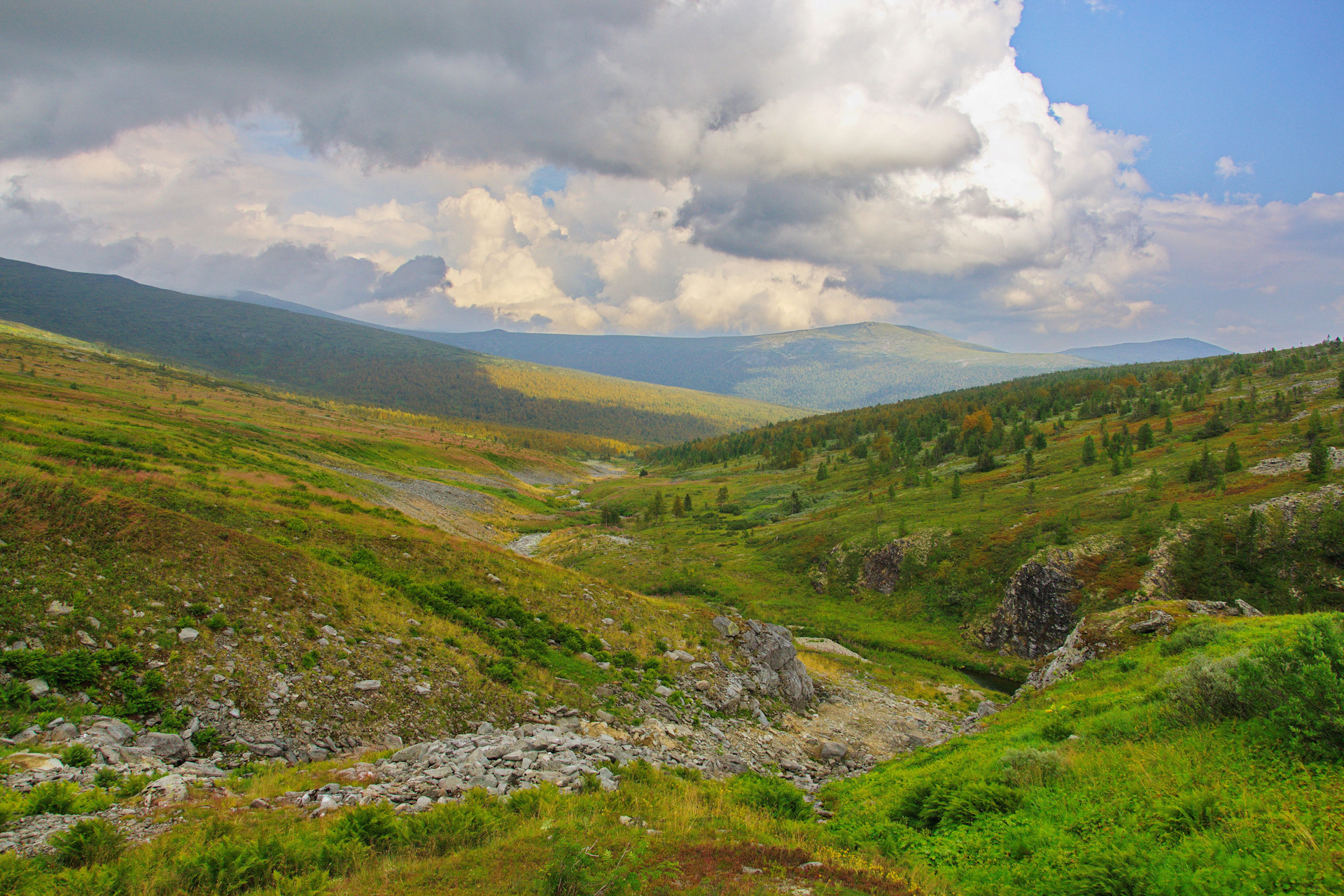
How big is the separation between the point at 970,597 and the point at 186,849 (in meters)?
54.7

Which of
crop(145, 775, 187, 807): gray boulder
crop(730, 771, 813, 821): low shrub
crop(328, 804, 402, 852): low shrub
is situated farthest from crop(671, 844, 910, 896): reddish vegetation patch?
crop(145, 775, 187, 807): gray boulder

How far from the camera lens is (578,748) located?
14742 mm

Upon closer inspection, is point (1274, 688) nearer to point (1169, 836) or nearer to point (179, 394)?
point (1169, 836)

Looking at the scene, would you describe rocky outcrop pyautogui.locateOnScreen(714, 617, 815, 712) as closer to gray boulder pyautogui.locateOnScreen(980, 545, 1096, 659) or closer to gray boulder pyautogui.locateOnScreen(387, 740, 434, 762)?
gray boulder pyautogui.locateOnScreen(387, 740, 434, 762)

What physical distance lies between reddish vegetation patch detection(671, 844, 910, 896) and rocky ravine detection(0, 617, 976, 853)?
399 cm

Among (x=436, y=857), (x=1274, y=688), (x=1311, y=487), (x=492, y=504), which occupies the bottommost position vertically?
(x=492, y=504)

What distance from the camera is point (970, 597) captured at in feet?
161

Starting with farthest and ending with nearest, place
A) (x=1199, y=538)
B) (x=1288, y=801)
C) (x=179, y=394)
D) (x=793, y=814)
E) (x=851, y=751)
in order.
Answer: (x=179, y=394), (x=1199, y=538), (x=851, y=751), (x=793, y=814), (x=1288, y=801)

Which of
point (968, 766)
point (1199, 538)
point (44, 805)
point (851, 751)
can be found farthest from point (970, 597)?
point (44, 805)

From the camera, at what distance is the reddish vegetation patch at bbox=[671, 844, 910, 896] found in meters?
8.47

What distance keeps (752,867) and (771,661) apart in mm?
18464

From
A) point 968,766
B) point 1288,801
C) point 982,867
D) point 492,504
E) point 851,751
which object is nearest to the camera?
point 1288,801

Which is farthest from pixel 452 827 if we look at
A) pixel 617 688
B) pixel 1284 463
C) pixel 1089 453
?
pixel 1089 453

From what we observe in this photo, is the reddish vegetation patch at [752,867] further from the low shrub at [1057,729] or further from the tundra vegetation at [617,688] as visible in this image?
the low shrub at [1057,729]
